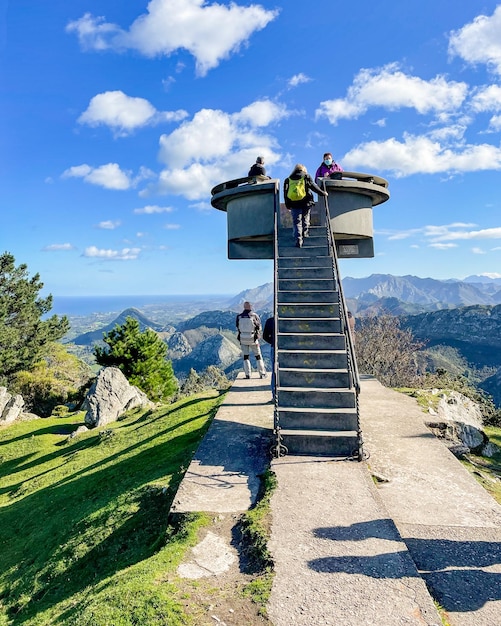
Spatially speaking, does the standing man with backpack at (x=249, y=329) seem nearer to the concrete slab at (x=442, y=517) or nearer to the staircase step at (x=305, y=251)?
the staircase step at (x=305, y=251)

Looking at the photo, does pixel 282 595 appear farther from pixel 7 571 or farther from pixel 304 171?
pixel 304 171

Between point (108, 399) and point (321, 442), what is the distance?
45.9ft

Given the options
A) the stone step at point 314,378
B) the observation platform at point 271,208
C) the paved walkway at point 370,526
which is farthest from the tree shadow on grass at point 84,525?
the observation platform at point 271,208

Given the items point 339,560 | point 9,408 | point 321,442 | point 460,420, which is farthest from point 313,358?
point 9,408

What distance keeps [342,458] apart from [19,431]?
17908mm

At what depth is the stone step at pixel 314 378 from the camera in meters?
7.11

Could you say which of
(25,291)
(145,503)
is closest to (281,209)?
(145,503)

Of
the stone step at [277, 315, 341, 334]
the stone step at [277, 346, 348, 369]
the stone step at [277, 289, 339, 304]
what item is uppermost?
the stone step at [277, 289, 339, 304]

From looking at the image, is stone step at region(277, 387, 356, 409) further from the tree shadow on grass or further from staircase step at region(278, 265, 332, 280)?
staircase step at region(278, 265, 332, 280)

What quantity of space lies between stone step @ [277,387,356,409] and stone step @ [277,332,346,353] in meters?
1.09

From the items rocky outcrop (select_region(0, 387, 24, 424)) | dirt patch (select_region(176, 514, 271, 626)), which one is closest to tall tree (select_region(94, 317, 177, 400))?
rocky outcrop (select_region(0, 387, 24, 424))

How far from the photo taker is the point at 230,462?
6.19m

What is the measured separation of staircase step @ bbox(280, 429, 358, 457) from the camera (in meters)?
6.17

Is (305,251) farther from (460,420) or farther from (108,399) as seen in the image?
(108,399)
